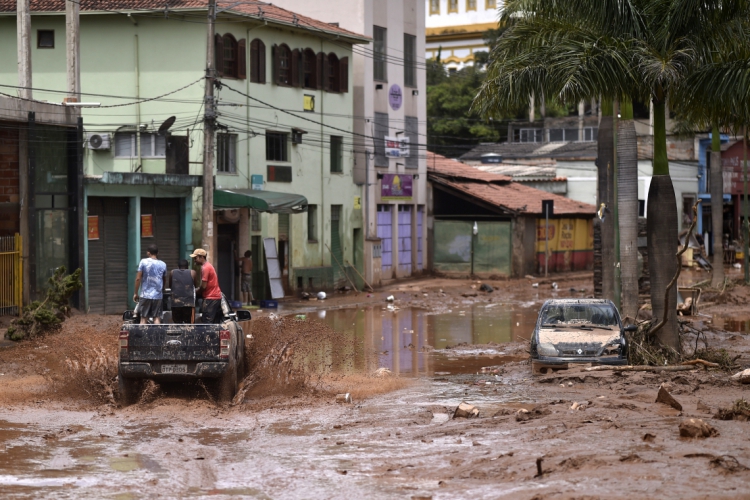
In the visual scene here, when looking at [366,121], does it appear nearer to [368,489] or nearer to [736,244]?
[736,244]

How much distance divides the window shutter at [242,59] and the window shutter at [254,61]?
0.44 m

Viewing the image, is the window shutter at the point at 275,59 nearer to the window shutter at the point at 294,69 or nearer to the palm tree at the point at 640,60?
the window shutter at the point at 294,69

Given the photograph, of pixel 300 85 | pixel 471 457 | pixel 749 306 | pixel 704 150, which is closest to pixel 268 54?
pixel 300 85

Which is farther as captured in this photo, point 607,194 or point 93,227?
point 93,227

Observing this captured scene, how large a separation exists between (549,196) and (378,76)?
13039 millimetres

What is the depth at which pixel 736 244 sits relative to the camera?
54.1 meters

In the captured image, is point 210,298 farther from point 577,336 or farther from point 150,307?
point 577,336

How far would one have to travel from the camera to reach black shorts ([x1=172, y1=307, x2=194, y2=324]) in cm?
1473

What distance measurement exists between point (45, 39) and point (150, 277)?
735 inches

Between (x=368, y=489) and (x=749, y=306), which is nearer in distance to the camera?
(x=368, y=489)

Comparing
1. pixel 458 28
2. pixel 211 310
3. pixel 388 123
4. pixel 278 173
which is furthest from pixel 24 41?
pixel 458 28

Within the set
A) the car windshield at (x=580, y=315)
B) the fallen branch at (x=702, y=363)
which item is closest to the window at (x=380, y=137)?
the car windshield at (x=580, y=315)

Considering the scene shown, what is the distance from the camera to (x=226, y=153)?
3338 centimetres

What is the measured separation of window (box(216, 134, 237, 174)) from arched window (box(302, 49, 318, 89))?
4971 millimetres
